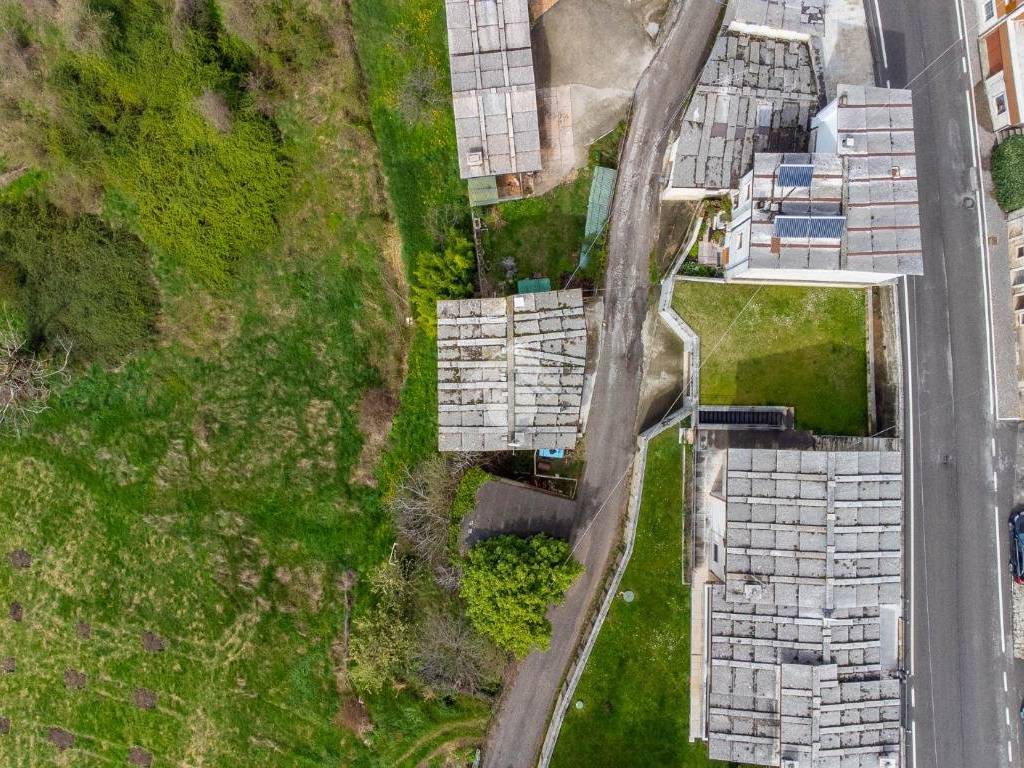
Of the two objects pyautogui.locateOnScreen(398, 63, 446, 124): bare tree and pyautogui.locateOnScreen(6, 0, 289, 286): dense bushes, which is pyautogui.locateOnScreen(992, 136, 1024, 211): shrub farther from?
pyautogui.locateOnScreen(6, 0, 289, 286): dense bushes

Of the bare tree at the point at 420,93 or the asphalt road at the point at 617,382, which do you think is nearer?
the asphalt road at the point at 617,382

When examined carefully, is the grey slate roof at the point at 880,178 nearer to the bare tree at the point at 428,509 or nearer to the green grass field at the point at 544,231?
the green grass field at the point at 544,231

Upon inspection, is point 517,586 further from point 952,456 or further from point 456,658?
point 952,456

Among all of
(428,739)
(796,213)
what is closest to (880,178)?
(796,213)

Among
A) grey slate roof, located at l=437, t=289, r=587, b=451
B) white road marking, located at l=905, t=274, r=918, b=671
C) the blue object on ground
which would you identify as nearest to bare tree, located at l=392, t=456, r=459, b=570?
grey slate roof, located at l=437, t=289, r=587, b=451

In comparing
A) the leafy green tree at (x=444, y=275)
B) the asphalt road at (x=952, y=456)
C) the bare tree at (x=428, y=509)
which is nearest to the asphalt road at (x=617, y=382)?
the bare tree at (x=428, y=509)

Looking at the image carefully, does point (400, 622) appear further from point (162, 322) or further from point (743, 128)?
point (743, 128)
